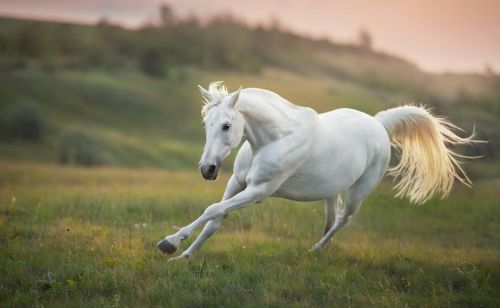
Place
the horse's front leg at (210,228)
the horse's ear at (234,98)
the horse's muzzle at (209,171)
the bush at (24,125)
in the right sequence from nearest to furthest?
1. the horse's muzzle at (209,171)
2. the horse's ear at (234,98)
3. the horse's front leg at (210,228)
4. the bush at (24,125)

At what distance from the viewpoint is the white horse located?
6234 millimetres

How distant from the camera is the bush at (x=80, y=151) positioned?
42.3 meters

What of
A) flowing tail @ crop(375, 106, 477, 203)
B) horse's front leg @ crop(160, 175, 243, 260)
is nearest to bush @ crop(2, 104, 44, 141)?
flowing tail @ crop(375, 106, 477, 203)

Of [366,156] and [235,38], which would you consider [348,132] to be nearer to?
[366,156]

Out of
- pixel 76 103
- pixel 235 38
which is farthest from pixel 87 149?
pixel 235 38

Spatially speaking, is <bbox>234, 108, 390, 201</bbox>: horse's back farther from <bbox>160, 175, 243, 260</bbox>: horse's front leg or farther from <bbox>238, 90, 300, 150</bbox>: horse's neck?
<bbox>238, 90, 300, 150</bbox>: horse's neck

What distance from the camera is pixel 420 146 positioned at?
961 centimetres

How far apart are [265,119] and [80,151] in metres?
38.1

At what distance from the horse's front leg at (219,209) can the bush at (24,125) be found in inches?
1887

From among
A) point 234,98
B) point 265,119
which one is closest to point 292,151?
point 265,119

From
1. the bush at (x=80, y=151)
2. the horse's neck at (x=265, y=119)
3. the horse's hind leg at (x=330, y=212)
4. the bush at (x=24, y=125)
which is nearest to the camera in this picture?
the horse's neck at (x=265, y=119)


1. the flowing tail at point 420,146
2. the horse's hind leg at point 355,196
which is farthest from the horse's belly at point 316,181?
the flowing tail at point 420,146

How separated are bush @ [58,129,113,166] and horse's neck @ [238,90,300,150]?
36.6m

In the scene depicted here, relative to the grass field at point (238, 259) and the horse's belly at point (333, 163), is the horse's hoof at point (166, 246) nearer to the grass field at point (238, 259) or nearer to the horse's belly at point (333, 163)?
the grass field at point (238, 259)
